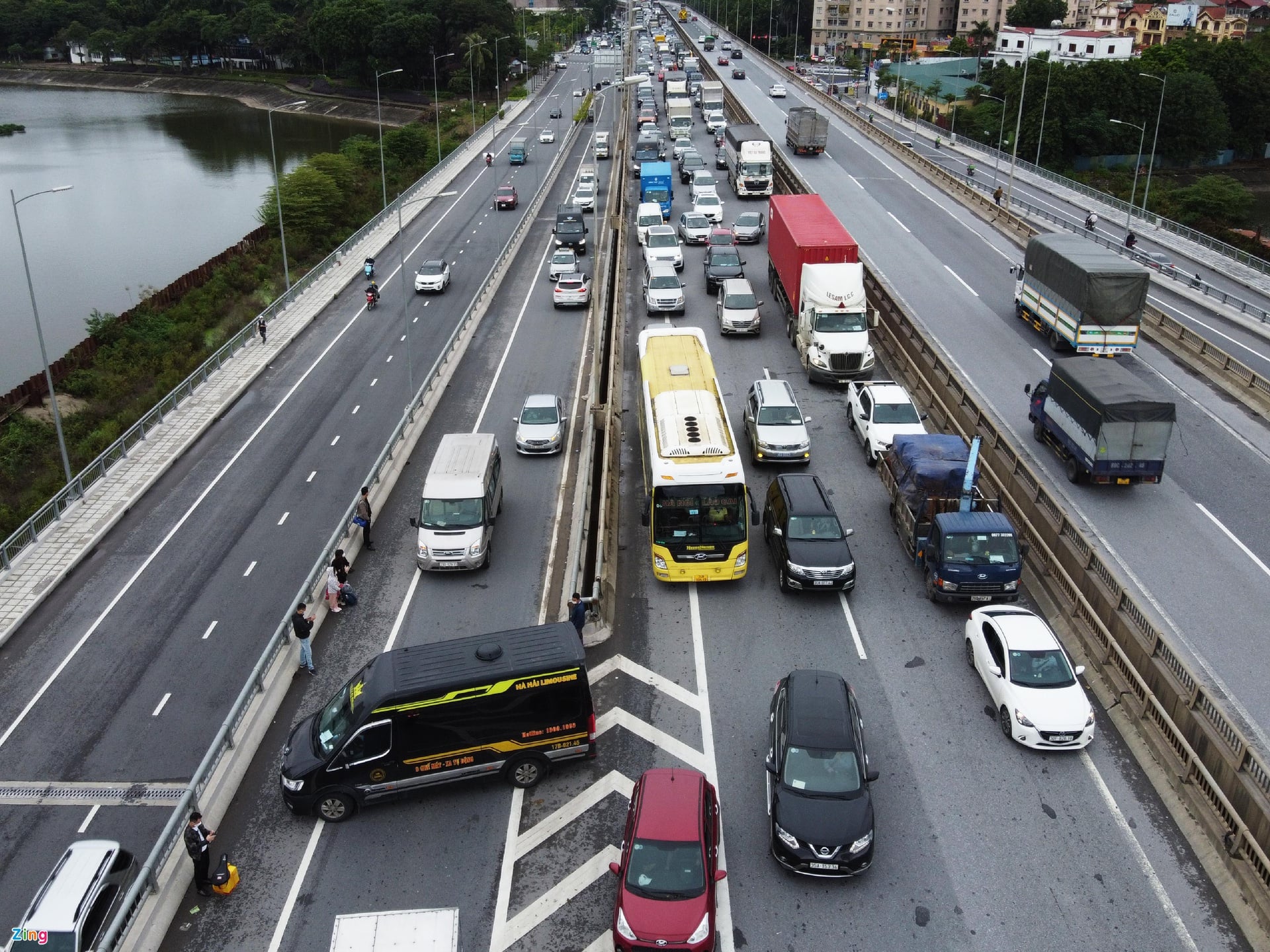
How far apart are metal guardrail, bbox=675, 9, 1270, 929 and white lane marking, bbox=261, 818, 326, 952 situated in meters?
13.1

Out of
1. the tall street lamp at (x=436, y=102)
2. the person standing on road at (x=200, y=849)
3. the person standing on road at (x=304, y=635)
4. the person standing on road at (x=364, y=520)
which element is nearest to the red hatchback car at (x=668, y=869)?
the person standing on road at (x=200, y=849)

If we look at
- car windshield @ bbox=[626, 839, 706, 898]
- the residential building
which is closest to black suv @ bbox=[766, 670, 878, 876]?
car windshield @ bbox=[626, 839, 706, 898]

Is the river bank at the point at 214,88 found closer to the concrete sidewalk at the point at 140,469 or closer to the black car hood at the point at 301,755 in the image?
the concrete sidewalk at the point at 140,469

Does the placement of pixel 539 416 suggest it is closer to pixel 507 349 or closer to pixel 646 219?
pixel 507 349

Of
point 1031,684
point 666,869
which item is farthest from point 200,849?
point 1031,684

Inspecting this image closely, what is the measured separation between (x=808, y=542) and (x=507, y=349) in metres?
22.1

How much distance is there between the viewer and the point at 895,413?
27703mm

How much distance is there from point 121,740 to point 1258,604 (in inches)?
903

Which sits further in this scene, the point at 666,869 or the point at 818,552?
the point at 818,552

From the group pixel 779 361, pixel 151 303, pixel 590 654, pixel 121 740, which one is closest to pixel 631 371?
pixel 779 361

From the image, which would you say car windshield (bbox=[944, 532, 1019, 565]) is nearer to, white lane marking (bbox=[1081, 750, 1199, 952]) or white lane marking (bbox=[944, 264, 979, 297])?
white lane marking (bbox=[1081, 750, 1199, 952])

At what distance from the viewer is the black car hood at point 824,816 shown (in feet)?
47.3

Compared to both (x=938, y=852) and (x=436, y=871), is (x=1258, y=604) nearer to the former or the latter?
(x=938, y=852)

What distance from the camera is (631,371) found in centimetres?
3609
